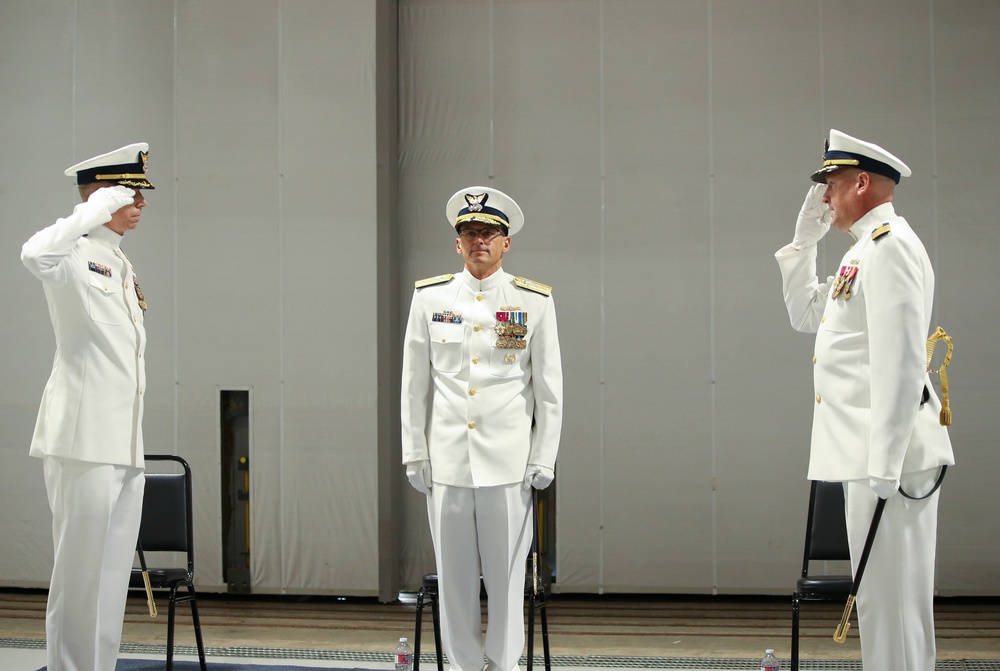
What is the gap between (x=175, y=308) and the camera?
19.3 ft

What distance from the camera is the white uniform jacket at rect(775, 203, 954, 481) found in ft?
8.84

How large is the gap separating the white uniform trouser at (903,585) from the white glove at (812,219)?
94 cm

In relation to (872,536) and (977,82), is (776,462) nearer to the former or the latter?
(977,82)

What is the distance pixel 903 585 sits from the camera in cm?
273

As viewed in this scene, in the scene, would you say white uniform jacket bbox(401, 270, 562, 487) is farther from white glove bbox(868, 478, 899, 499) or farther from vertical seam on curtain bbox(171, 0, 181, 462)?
vertical seam on curtain bbox(171, 0, 181, 462)

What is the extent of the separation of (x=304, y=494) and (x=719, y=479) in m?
2.53

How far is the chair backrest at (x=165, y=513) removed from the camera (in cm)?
427

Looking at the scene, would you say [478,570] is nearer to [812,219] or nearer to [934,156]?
[812,219]

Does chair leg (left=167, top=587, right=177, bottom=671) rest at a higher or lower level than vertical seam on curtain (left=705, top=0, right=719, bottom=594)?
lower

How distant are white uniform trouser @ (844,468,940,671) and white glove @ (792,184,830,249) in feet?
3.07

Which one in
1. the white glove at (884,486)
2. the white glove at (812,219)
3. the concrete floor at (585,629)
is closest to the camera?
the white glove at (884,486)

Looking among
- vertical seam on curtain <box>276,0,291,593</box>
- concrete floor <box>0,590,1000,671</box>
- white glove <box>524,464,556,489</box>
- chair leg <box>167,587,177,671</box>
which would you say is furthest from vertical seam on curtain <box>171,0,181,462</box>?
white glove <box>524,464,556,489</box>

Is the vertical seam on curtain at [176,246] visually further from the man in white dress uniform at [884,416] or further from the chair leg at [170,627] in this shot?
the man in white dress uniform at [884,416]

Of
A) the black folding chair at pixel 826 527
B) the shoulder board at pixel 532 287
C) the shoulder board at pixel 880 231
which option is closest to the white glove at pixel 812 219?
the shoulder board at pixel 880 231
